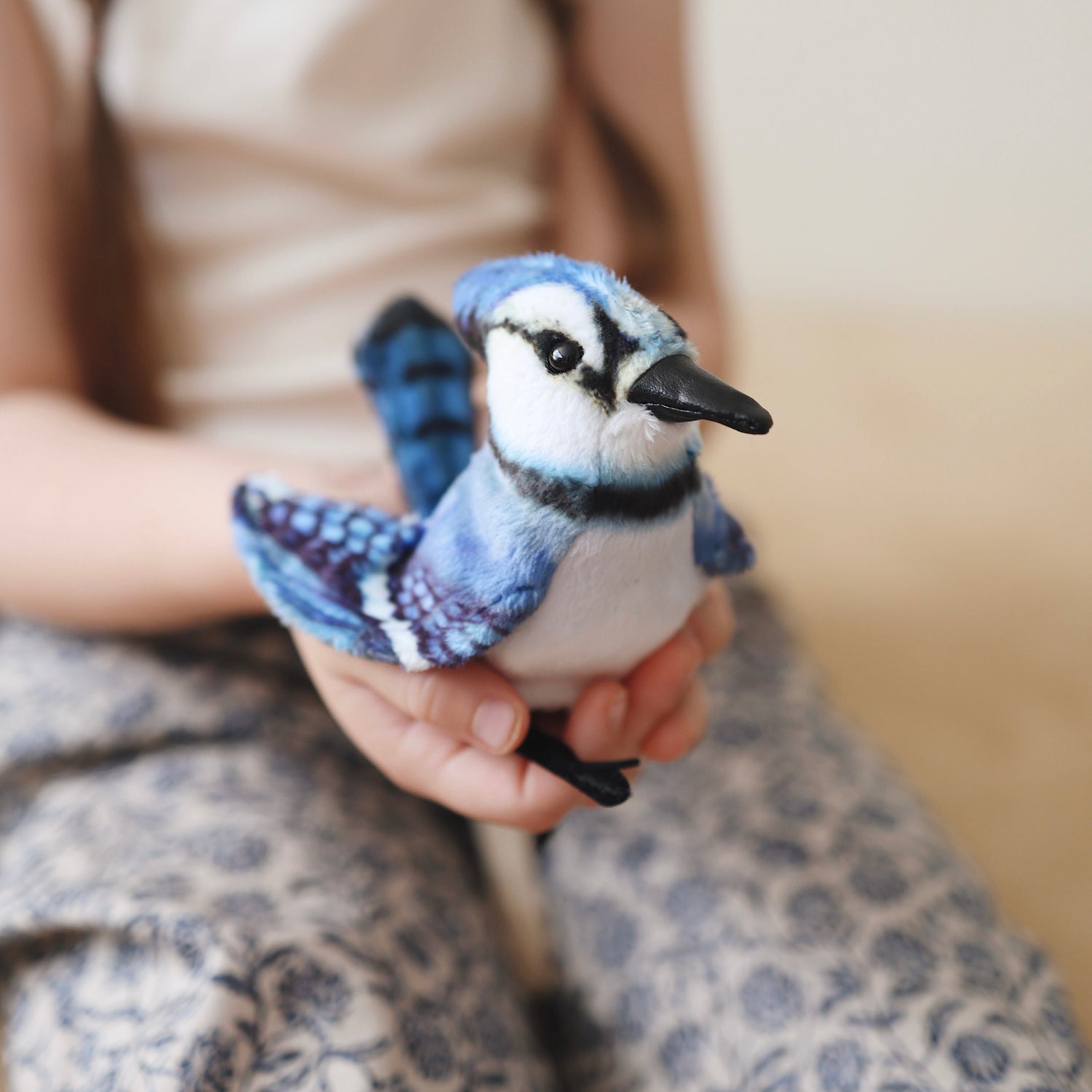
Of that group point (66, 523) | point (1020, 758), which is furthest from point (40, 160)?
point (1020, 758)

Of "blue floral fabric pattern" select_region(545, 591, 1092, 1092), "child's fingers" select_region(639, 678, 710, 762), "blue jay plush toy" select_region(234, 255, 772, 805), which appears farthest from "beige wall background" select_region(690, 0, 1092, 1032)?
"blue jay plush toy" select_region(234, 255, 772, 805)

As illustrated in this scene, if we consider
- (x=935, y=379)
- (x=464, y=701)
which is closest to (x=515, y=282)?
(x=464, y=701)

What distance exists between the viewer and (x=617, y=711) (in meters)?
0.38

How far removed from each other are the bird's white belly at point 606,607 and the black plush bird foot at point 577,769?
2cm

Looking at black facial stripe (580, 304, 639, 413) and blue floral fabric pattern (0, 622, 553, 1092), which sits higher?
black facial stripe (580, 304, 639, 413)

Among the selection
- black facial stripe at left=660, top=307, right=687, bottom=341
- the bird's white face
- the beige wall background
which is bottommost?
the beige wall background

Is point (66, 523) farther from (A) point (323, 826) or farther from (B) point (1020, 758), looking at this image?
(B) point (1020, 758)

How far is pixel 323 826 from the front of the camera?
1.74ft

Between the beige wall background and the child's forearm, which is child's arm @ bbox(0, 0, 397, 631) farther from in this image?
the beige wall background

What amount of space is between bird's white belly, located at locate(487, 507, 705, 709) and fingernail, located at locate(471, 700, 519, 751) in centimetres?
1

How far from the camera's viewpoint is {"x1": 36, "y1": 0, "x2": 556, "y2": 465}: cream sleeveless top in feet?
2.05

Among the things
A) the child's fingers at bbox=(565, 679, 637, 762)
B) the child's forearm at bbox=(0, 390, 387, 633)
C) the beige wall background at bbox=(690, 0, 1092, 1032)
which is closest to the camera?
the child's fingers at bbox=(565, 679, 637, 762)

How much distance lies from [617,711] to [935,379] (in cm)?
131

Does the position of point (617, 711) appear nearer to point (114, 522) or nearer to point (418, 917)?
point (418, 917)
